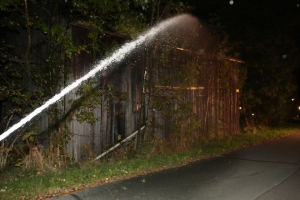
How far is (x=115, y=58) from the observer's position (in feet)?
33.7

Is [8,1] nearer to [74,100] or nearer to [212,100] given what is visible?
[74,100]

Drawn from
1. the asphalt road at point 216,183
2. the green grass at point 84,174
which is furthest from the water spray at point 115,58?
the asphalt road at point 216,183

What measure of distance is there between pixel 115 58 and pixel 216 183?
4903mm

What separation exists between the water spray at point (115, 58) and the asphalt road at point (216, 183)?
10.1 feet

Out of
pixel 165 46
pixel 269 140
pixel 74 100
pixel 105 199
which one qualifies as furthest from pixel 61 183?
pixel 269 140

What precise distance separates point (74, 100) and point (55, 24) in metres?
2.19

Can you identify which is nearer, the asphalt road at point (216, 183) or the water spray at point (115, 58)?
the asphalt road at point (216, 183)

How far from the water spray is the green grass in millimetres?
1766

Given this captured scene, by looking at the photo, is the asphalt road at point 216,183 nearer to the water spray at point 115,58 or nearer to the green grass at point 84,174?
the green grass at point 84,174

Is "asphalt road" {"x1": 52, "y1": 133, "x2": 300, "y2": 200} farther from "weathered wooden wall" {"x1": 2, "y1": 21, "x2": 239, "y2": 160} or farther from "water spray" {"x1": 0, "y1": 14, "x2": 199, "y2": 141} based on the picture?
"water spray" {"x1": 0, "y1": 14, "x2": 199, "y2": 141}

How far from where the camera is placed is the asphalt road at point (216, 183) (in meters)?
6.79

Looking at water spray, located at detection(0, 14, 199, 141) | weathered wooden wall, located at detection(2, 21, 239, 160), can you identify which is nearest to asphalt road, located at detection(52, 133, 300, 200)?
weathered wooden wall, located at detection(2, 21, 239, 160)

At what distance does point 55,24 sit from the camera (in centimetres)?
918

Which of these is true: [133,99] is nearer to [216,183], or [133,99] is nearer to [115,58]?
[115,58]
